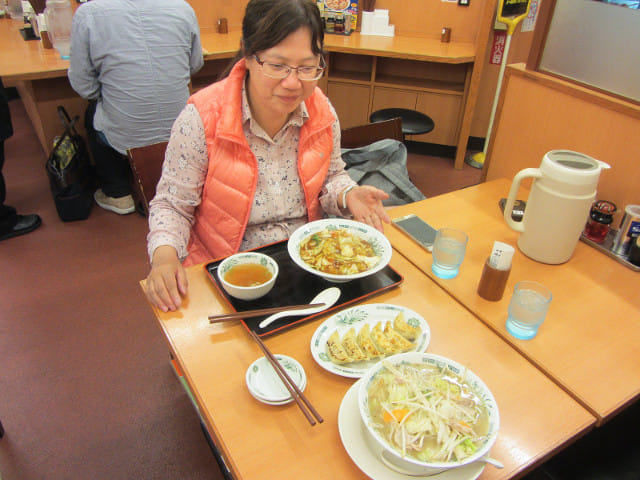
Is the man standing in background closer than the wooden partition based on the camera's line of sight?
No

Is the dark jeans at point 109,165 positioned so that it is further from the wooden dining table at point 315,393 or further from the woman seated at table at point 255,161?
the wooden dining table at point 315,393

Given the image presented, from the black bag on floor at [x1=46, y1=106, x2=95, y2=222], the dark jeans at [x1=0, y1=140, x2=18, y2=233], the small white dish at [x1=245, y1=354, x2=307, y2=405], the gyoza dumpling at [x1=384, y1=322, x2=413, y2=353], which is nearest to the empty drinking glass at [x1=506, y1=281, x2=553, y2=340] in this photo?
the gyoza dumpling at [x1=384, y1=322, x2=413, y2=353]

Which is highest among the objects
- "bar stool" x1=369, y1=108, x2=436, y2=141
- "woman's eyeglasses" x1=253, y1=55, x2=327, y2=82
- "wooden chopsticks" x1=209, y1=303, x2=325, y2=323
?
"woman's eyeglasses" x1=253, y1=55, x2=327, y2=82

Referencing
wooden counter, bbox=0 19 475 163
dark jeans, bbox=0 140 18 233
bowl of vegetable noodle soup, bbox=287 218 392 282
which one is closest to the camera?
bowl of vegetable noodle soup, bbox=287 218 392 282

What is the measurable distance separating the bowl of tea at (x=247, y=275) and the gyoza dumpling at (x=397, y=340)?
12.3 inches

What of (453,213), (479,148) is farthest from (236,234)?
(479,148)

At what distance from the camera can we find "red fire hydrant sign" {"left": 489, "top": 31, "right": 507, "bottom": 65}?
3.78m

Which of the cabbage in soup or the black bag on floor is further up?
the cabbage in soup

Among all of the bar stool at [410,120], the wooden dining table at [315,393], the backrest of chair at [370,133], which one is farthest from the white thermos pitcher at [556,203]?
the bar stool at [410,120]

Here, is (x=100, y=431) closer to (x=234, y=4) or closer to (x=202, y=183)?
(x=202, y=183)

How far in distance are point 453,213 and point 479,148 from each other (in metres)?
3.07

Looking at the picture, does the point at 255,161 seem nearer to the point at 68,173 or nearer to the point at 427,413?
the point at 427,413

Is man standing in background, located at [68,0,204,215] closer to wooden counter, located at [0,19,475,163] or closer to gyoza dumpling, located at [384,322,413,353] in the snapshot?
wooden counter, located at [0,19,475,163]

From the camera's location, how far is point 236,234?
1.49 meters
